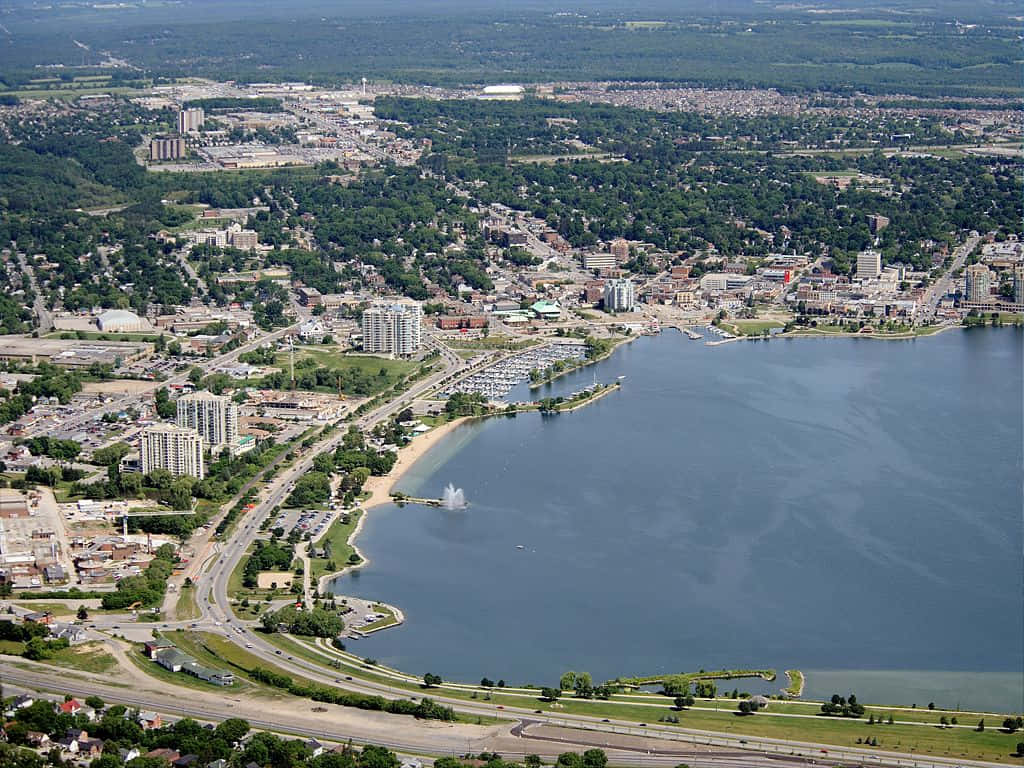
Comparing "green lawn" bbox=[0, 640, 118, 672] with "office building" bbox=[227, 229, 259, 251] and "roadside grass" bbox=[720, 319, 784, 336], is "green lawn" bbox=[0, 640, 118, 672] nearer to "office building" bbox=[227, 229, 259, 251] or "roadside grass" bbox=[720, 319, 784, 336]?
"roadside grass" bbox=[720, 319, 784, 336]

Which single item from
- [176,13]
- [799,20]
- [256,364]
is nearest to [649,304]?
[256,364]

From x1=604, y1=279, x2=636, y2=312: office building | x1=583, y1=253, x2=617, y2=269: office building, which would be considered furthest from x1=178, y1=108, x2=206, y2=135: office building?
x1=604, y1=279, x2=636, y2=312: office building

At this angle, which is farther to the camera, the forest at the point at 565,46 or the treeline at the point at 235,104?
the forest at the point at 565,46

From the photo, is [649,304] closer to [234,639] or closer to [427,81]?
[234,639]

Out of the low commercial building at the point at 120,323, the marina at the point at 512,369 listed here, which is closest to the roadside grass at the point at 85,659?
the marina at the point at 512,369

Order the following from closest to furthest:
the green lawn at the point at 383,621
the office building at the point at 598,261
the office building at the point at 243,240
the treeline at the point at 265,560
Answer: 1. the green lawn at the point at 383,621
2. the treeline at the point at 265,560
3. the office building at the point at 598,261
4. the office building at the point at 243,240

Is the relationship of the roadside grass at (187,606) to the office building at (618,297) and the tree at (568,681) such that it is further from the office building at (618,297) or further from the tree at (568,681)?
the office building at (618,297)
